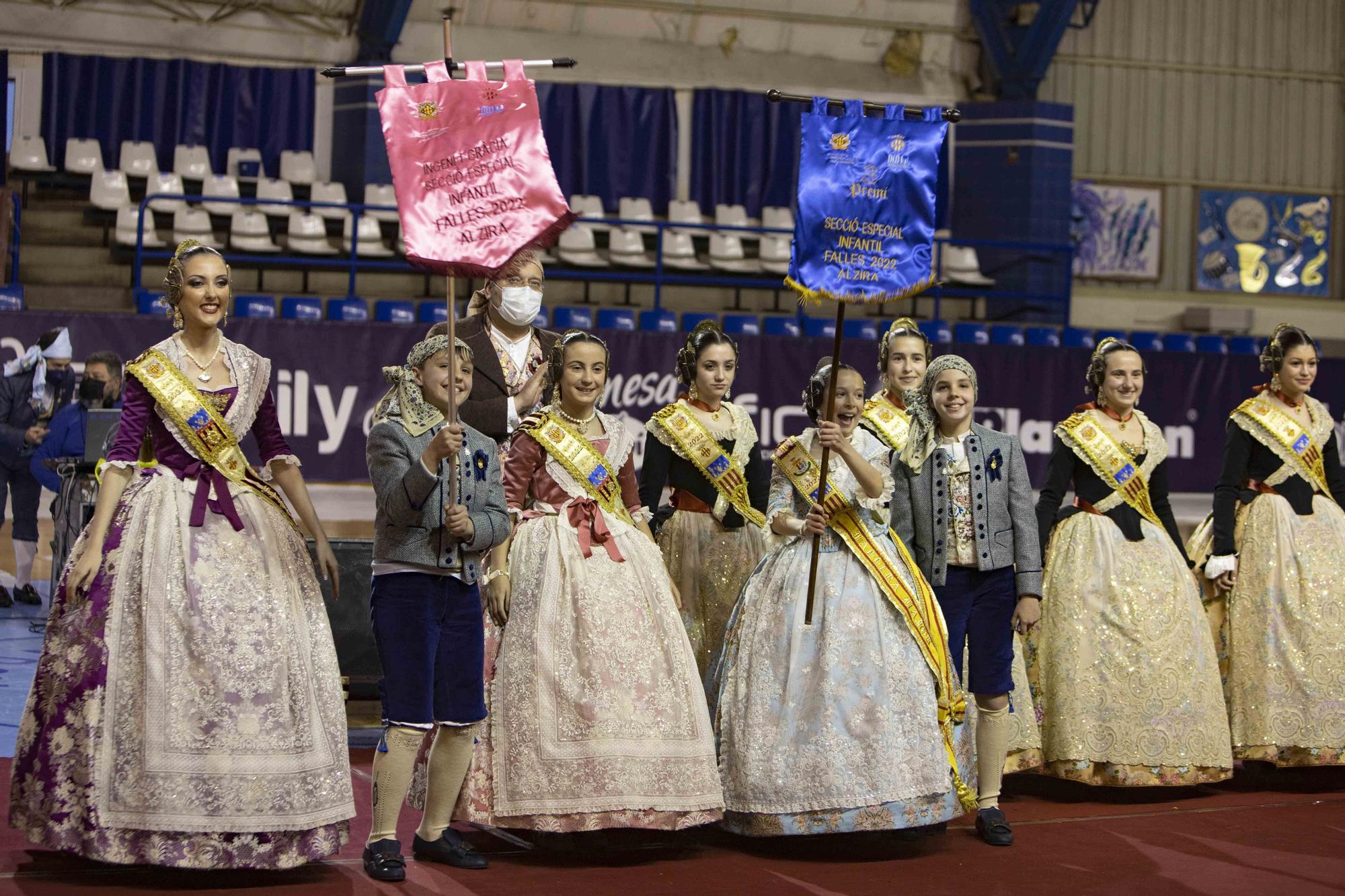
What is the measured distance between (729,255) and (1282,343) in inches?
381

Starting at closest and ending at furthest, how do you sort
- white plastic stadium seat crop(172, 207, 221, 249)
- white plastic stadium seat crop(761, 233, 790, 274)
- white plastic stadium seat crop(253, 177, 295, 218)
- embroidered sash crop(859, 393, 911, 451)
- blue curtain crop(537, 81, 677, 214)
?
embroidered sash crop(859, 393, 911, 451)
white plastic stadium seat crop(172, 207, 221, 249)
white plastic stadium seat crop(253, 177, 295, 218)
white plastic stadium seat crop(761, 233, 790, 274)
blue curtain crop(537, 81, 677, 214)

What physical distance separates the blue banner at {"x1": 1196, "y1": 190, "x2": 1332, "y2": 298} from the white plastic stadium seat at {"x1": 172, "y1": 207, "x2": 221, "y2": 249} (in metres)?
10.3

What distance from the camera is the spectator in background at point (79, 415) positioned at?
8.32 metres

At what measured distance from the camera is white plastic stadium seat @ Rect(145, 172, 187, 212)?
13.7m

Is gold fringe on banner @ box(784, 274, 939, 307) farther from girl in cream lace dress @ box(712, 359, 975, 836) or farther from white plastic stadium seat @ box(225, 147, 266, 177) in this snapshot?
white plastic stadium seat @ box(225, 147, 266, 177)

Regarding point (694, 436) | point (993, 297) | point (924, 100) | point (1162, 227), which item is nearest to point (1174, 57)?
point (1162, 227)

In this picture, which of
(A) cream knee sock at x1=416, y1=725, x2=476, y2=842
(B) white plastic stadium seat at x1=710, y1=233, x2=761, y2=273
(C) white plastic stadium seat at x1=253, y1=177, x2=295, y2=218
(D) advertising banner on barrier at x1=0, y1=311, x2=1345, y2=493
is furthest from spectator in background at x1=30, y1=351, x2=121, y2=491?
(B) white plastic stadium seat at x1=710, y1=233, x2=761, y2=273

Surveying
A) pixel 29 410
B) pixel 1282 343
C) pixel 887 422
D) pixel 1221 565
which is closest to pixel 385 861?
pixel 887 422

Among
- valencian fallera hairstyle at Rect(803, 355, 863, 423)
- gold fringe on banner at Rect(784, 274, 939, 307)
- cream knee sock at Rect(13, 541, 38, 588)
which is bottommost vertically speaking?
cream knee sock at Rect(13, 541, 38, 588)

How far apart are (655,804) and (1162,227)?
14.7 metres

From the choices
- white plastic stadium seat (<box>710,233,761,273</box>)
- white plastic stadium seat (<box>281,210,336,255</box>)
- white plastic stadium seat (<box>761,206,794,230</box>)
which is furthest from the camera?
white plastic stadium seat (<box>761,206,794,230</box>)

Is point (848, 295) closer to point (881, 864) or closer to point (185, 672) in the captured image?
point (881, 864)

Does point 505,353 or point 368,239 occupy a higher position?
point 368,239

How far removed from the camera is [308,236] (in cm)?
1377
